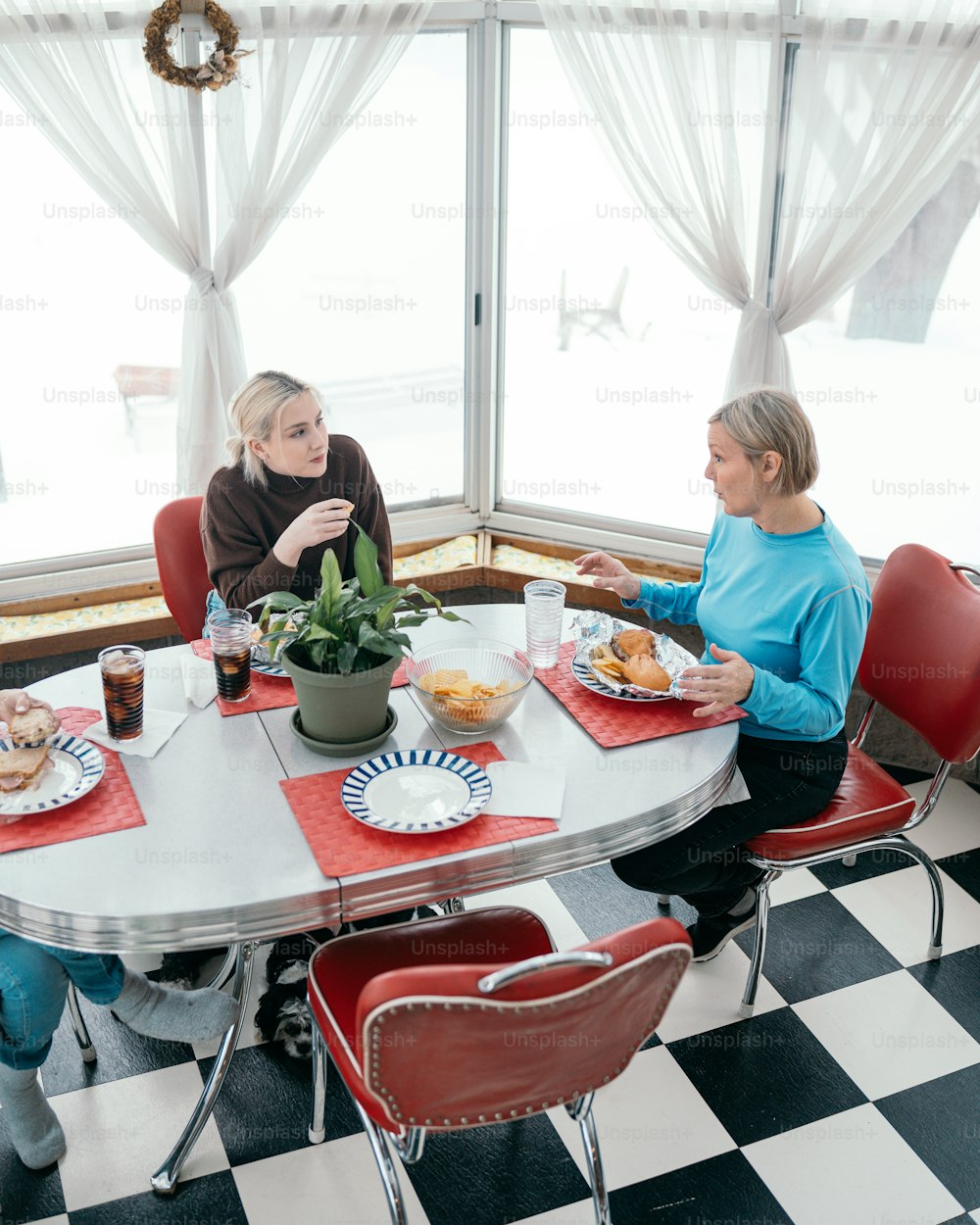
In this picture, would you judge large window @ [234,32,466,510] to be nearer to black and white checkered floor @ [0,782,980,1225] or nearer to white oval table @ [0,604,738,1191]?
white oval table @ [0,604,738,1191]

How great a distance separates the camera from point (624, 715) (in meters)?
2.05

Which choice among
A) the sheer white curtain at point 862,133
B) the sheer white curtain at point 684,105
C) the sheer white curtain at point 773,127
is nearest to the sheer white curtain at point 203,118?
the sheer white curtain at point 684,105

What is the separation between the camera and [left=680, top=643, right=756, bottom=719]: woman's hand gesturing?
6.58 feet

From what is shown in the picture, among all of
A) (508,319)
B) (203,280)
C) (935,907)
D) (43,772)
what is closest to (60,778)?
(43,772)

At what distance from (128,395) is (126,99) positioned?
0.79 m

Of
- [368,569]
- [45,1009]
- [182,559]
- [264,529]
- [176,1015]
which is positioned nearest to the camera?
[45,1009]

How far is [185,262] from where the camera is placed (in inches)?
118

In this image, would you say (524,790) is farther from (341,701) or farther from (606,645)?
(606,645)

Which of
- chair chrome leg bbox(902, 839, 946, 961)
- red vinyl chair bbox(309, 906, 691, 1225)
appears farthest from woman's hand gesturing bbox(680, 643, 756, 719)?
chair chrome leg bbox(902, 839, 946, 961)

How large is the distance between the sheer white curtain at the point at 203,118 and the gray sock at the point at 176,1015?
1.62 meters

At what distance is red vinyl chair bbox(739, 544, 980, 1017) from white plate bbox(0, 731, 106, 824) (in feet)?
4.08

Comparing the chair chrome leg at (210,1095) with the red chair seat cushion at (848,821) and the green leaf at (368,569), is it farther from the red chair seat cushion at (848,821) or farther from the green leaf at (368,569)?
the red chair seat cushion at (848,821)

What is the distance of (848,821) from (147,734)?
1.37 metres

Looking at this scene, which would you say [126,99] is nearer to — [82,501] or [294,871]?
[82,501]
